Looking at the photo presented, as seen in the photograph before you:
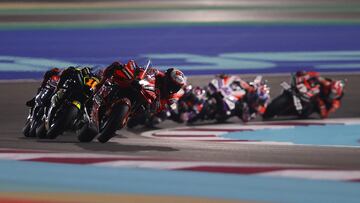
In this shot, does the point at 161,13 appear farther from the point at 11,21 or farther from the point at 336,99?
the point at 336,99

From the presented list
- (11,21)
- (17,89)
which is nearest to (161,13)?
(11,21)

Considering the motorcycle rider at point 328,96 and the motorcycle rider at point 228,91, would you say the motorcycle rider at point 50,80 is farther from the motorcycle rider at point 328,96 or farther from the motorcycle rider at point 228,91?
the motorcycle rider at point 328,96

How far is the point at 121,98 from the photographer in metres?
10.9

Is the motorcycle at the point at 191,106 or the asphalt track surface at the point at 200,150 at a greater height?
the motorcycle at the point at 191,106

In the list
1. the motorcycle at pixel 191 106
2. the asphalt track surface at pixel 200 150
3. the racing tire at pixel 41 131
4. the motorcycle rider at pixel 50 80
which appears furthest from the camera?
the motorcycle at pixel 191 106

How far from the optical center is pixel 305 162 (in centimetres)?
955

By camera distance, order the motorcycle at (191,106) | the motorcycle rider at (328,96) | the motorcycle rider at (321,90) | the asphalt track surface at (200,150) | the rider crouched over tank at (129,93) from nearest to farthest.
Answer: the asphalt track surface at (200,150) < the rider crouched over tank at (129,93) < the motorcycle at (191,106) < the motorcycle rider at (321,90) < the motorcycle rider at (328,96)

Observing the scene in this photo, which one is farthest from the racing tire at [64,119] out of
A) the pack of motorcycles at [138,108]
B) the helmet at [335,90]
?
the helmet at [335,90]

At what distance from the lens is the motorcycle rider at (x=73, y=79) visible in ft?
38.6

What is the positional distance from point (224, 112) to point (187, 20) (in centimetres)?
1788

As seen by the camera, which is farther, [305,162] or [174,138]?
[174,138]

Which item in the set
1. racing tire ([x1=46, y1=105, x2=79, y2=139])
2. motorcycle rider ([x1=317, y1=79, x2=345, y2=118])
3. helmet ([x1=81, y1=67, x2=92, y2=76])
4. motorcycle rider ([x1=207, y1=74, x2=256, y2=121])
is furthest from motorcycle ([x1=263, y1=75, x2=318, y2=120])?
racing tire ([x1=46, y1=105, x2=79, y2=139])

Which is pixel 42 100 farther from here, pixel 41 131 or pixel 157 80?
pixel 157 80

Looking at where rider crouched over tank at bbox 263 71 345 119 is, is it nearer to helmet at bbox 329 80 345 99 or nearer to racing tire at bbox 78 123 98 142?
helmet at bbox 329 80 345 99
